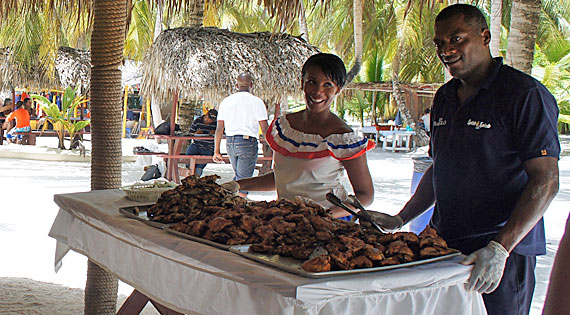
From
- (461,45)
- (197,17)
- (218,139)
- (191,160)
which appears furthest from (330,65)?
(197,17)

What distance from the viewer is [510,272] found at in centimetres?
213

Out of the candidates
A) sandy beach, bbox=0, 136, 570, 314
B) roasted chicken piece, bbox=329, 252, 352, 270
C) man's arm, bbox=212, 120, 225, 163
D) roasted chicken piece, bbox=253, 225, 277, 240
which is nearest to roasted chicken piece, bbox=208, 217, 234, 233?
roasted chicken piece, bbox=253, 225, 277, 240

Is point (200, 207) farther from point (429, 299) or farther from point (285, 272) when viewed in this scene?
point (429, 299)

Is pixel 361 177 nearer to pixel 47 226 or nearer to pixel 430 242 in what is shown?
pixel 430 242

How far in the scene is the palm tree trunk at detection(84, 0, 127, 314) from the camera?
127 inches

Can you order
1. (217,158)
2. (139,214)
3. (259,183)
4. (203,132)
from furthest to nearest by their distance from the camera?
1. (203,132)
2. (217,158)
3. (259,183)
4. (139,214)

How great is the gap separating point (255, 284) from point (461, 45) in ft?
3.93

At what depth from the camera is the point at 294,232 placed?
183 centimetres

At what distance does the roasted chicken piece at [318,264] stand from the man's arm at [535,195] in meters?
0.73

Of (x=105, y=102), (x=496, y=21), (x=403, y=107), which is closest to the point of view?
(x=105, y=102)

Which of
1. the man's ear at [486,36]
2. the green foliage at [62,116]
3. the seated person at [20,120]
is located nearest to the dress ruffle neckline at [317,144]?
the man's ear at [486,36]

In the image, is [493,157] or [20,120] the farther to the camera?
[20,120]

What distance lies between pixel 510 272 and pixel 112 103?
2144 mm

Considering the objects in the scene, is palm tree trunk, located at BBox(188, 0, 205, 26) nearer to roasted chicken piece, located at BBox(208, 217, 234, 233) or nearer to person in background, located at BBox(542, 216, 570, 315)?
roasted chicken piece, located at BBox(208, 217, 234, 233)
